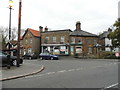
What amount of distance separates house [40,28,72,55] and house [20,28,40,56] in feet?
5.68

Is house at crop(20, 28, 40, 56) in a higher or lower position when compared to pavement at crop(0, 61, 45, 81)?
higher

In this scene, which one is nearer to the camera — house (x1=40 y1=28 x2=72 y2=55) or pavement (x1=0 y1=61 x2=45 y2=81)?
pavement (x1=0 y1=61 x2=45 y2=81)

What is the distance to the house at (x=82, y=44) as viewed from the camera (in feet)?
152

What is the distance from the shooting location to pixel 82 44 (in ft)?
153

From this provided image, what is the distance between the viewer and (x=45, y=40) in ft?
161

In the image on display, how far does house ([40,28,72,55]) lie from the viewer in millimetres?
46688

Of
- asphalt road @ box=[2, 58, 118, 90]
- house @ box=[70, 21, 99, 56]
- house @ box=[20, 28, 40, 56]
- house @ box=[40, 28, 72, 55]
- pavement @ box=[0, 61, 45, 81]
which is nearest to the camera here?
asphalt road @ box=[2, 58, 118, 90]

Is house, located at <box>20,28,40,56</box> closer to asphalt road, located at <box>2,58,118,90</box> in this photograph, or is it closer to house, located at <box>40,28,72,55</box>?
house, located at <box>40,28,72,55</box>

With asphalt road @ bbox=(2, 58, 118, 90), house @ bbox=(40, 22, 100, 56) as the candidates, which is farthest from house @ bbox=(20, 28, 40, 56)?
asphalt road @ bbox=(2, 58, 118, 90)

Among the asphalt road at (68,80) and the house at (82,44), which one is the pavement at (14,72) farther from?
the house at (82,44)

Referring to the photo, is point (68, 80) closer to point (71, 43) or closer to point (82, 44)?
point (71, 43)

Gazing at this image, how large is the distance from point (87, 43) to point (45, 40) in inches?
439

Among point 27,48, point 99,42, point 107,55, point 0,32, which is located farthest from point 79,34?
point 0,32

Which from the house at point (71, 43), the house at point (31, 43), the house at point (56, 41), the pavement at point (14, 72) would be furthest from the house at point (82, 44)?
the pavement at point (14, 72)
